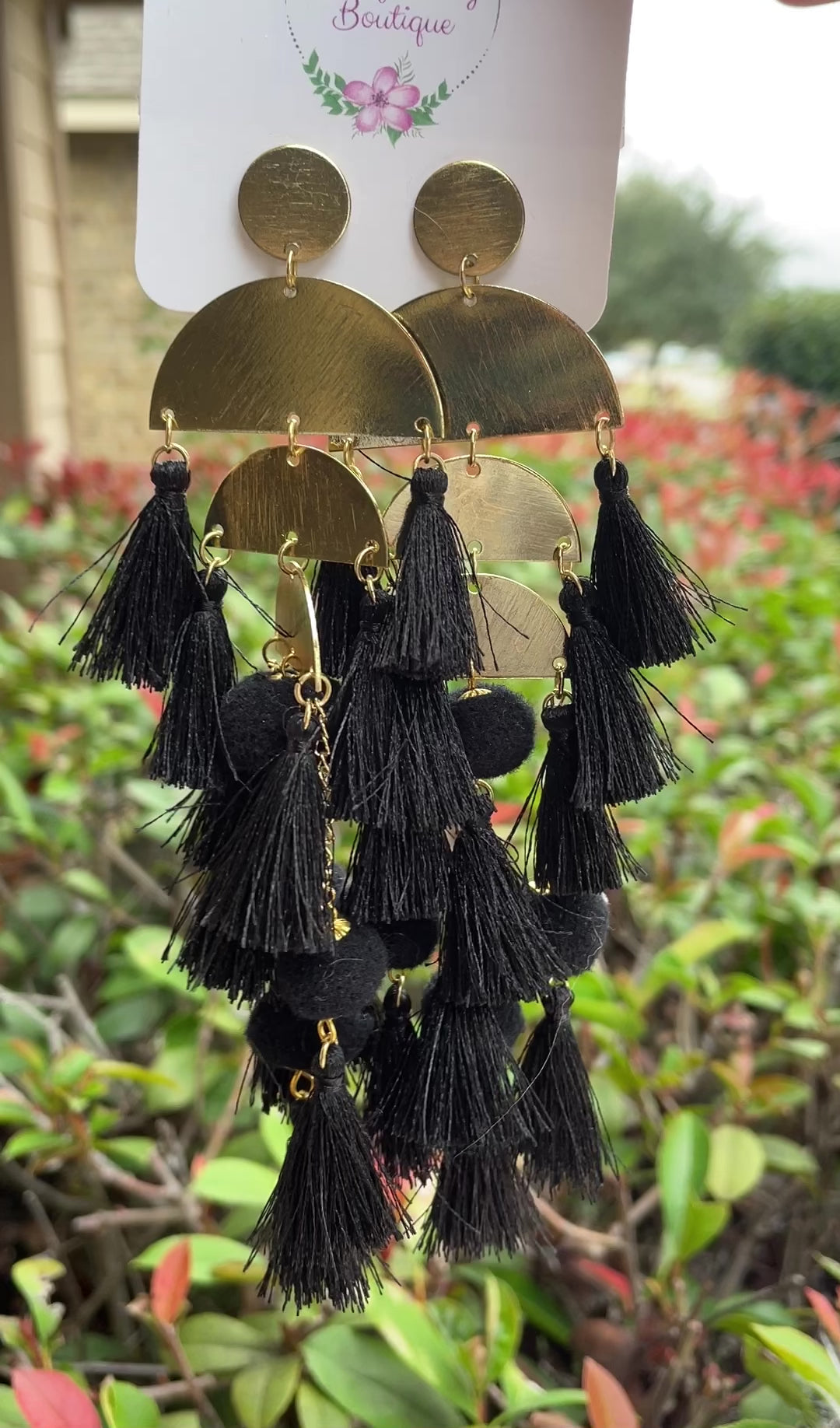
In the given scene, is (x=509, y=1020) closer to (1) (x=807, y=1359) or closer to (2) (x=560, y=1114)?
(2) (x=560, y=1114)

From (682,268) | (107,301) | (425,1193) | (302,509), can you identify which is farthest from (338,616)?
(682,268)

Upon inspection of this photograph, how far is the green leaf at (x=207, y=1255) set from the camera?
2.51ft

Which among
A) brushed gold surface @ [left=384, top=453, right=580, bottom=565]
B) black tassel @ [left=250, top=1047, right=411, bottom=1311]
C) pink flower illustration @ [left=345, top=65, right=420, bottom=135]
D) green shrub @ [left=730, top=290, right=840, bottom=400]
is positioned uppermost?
green shrub @ [left=730, top=290, right=840, bottom=400]

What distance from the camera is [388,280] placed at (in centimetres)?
57

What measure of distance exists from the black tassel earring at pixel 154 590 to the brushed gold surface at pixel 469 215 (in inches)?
6.6

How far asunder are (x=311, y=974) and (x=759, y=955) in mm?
860

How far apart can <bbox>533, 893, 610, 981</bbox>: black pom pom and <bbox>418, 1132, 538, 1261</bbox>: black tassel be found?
11cm

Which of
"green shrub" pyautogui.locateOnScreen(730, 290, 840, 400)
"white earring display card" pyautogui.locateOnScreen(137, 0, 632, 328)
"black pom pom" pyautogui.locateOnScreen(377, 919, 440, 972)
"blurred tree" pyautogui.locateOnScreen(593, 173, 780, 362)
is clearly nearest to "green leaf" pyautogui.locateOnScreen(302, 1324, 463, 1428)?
"black pom pom" pyautogui.locateOnScreen(377, 919, 440, 972)

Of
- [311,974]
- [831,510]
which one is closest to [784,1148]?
[311,974]

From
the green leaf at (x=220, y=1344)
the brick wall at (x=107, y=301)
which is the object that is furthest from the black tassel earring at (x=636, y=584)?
the brick wall at (x=107, y=301)

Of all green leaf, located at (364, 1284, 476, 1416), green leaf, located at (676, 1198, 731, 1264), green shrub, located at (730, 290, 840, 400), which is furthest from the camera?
green shrub, located at (730, 290, 840, 400)

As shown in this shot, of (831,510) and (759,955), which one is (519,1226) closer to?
(759,955)

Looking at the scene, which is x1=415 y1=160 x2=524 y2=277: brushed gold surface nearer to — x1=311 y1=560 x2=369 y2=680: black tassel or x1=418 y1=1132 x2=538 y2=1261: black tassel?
x1=311 y1=560 x2=369 y2=680: black tassel

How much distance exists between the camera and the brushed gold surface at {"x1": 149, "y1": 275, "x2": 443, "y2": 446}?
52cm
